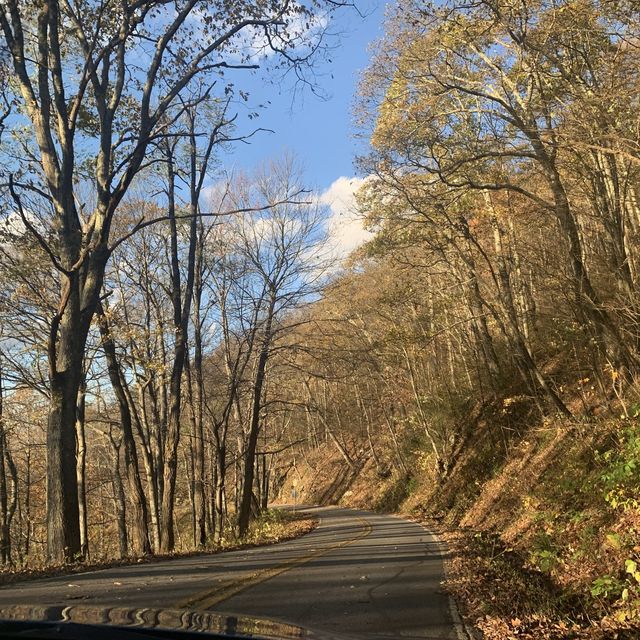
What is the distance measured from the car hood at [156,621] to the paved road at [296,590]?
24.4 inches

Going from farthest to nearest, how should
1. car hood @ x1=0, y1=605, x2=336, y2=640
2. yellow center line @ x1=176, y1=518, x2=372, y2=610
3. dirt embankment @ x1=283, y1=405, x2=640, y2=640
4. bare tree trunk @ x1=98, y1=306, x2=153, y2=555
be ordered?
bare tree trunk @ x1=98, y1=306, x2=153, y2=555 → yellow center line @ x1=176, y1=518, x2=372, y2=610 → dirt embankment @ x1=283, y1=405, x2=640, y2=640 → car hood @ x1=0, y1=605, x2=336, y2=640

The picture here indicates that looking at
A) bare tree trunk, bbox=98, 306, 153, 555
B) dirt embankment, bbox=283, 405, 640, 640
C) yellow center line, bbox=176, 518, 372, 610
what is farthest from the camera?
bare tree trunk, bbox=98, 306, 153, 555

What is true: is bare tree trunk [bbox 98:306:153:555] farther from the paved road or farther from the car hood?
the car hood

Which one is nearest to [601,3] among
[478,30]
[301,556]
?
[478,30]

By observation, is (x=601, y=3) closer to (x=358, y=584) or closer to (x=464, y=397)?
(x=358, y=584)

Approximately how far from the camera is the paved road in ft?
19.2

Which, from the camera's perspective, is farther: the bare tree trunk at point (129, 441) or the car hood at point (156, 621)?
the bare tree trunk at point (129, 441)

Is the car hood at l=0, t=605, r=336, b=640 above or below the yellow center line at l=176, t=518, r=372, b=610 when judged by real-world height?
above

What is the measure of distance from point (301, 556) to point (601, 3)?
11137mm

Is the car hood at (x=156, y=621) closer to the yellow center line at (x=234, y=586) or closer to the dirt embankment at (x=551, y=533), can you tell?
the yellow center line at (x=234, y=586)

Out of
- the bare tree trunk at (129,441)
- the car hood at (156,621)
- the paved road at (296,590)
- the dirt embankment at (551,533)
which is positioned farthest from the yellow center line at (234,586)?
the bare tree trunk at (129,441)

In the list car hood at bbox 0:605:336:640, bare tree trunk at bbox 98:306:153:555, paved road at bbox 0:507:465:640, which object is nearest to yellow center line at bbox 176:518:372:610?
paved road at bbox 0:507:465:640

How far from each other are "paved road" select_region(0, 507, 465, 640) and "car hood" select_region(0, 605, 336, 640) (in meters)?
0.62

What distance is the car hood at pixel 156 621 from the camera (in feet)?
9.71
